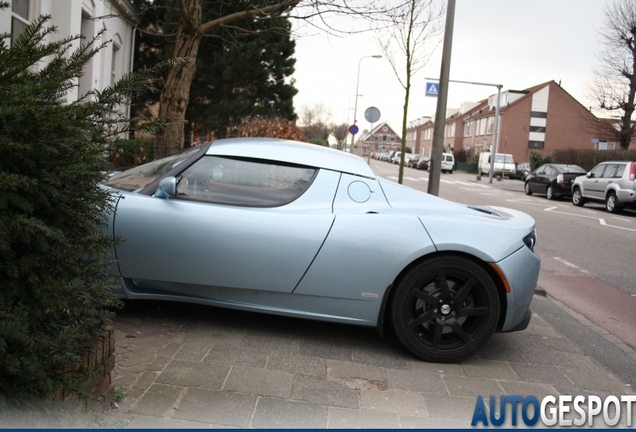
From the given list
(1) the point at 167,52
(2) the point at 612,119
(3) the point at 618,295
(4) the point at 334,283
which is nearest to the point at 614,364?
(4) the point at 334,283

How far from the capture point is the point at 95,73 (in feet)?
44.9

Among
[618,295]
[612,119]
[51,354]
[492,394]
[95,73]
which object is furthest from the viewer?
[612,119]

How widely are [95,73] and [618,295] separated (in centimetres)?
1193

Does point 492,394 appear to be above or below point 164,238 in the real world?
below

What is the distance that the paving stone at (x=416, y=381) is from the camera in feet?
11.4

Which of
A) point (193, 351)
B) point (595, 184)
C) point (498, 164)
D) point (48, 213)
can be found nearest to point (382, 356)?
point (193, 351)

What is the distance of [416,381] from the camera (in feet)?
11.8

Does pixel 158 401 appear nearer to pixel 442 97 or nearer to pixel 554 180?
pixel 442 97

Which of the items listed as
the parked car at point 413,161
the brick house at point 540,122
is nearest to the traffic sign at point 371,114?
the parked car at point 413,161

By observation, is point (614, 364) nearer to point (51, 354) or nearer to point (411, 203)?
point (411, 203)

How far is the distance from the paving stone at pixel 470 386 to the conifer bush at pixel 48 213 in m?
2.11

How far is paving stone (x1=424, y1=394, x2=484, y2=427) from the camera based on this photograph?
3.13m

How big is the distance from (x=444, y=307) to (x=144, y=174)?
8.07ft

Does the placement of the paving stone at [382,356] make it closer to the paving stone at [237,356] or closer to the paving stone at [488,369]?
the paving stone at [488,369]
